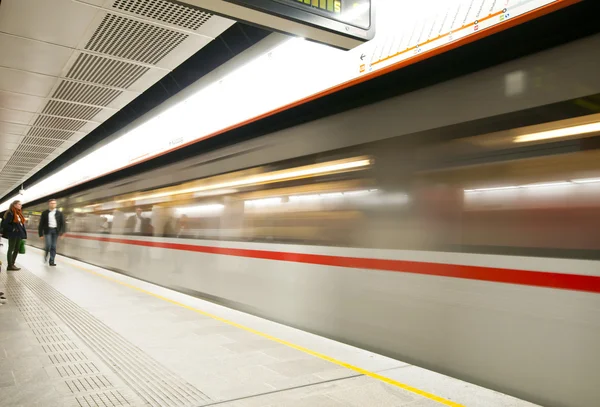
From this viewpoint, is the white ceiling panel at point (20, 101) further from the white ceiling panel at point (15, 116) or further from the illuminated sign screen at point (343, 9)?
the illuminated sign screen at point (343, 9)

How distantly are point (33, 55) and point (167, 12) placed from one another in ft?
7.31

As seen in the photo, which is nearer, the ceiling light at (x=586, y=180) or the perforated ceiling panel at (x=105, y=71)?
the ceiling light at (x=586, y=180)

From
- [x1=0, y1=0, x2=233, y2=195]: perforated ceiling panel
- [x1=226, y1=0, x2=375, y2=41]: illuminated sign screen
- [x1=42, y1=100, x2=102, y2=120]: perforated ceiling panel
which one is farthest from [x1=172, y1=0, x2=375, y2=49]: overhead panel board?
[x1=42, y1=100, x2=102, y2=120]: perforated ceiling panel

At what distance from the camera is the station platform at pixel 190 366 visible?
2.60 m

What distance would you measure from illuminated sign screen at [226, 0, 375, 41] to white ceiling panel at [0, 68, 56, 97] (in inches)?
174

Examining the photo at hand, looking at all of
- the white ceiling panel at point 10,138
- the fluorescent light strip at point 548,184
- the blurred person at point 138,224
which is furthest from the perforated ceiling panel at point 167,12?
the white ceiling panel at point 10,138

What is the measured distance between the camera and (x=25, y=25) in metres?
4.34

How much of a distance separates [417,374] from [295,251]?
5.82 ft

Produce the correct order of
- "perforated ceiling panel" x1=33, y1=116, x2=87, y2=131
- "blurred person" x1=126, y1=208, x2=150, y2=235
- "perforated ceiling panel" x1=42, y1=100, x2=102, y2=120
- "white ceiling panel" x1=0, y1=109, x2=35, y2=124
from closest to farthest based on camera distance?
"perforated ceiling panel" x1=42, y1=100, x2=102, y2=120, "white ceiling panel" x1=0, y1=109, x2=35, y2=124, "perforated ceiling panel" x1=33, y1=116, x2=87, y2=131, "blurred person" x1=126, y1=208, x2=150, y2=235

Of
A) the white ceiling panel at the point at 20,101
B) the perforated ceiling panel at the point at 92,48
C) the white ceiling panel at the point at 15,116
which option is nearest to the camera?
the perforated ceiling panel at the point at 92,48

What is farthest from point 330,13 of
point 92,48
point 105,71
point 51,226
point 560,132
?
point 51,226

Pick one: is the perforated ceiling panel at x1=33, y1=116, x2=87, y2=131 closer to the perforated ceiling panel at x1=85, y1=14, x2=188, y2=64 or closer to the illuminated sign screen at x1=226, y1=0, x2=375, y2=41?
the perforated ceiling panel at x1=85, y1=14, x2=188, y2=64

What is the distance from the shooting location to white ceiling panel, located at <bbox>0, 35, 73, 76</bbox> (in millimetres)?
4738

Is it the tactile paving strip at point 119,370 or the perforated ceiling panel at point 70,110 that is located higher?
→ the perforated ceiling panel at point 70,110
